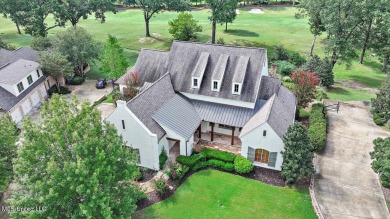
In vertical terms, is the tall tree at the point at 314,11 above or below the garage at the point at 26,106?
above

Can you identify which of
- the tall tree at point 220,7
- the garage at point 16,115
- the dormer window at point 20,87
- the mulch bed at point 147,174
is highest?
the tall tree at point 220,7

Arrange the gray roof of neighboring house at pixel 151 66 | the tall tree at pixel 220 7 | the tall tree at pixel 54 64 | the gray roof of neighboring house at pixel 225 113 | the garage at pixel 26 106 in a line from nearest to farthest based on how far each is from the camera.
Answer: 1. the gray roof of neighboring house at pixel 225 113
2. the gray roof of neighboring house at pixel 151 66
3. the garage at pixel 26 106
4. the tall tree at pixel 54 64
5. the tall tree at pixel 220 7

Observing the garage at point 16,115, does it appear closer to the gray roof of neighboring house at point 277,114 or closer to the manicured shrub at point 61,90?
the manicured shrub at point 61,90

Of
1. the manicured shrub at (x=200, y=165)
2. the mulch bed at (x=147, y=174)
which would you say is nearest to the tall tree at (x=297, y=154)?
the manicured shrub at (x=200, y=165)

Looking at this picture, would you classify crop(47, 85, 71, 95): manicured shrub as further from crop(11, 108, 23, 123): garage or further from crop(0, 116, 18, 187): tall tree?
crop(0, 116, 18, 187): tall tree

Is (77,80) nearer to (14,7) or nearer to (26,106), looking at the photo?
(26,106)

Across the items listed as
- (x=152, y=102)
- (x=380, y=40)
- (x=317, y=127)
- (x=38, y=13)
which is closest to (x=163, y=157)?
(x=152, y=102)

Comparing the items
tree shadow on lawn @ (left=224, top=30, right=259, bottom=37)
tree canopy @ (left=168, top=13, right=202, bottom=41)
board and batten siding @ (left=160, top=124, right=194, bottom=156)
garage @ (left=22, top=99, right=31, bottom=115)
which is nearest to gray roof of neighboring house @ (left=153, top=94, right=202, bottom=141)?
board and batten siding @ (left=160, top=124, right=194, bottom=156)
